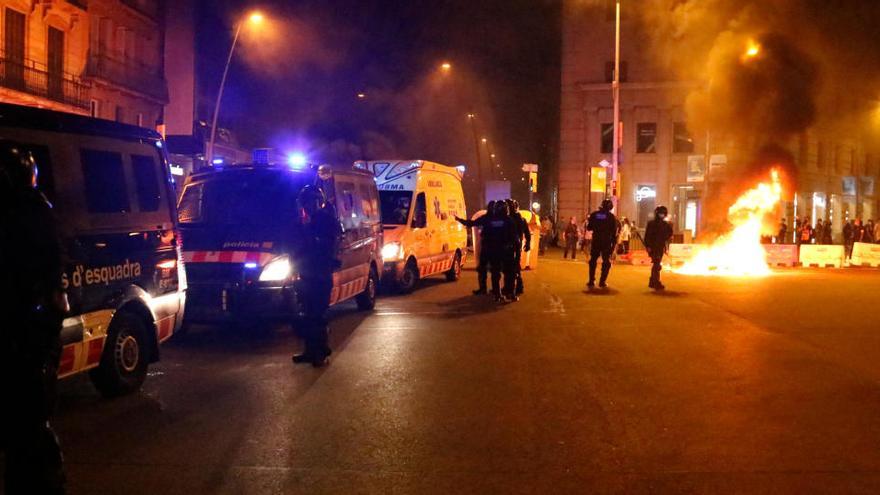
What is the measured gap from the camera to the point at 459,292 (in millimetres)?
14969

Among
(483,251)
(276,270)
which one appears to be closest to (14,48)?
(483,251)

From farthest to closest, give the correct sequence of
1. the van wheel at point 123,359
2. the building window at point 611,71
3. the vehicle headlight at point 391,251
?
the building window at point 611,71 → the vehicle headlight at point 391,251 → the van wheel at point 123,359

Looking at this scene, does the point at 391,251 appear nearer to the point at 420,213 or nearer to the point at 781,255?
the point at 420,213

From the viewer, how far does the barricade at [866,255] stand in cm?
2567

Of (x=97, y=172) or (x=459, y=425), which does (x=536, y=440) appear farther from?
(x=97, y=172)

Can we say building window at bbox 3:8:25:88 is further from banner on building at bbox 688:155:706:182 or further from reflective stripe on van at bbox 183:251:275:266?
banner on building at bbox 688:155:706:182

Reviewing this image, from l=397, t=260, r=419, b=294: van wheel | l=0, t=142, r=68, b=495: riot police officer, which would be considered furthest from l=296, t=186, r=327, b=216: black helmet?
l=397, t=260, r=419, b=294: van wheel

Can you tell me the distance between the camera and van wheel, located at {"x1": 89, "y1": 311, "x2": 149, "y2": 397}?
20.8 feet

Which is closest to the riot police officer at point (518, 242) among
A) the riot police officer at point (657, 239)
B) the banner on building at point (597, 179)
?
the riot police officer at point (657, 239)

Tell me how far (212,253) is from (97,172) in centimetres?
288

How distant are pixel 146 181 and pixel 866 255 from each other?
25438mm

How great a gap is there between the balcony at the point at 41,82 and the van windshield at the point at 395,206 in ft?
45.2

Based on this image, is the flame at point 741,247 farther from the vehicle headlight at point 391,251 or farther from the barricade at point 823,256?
the vehicle headlight at point 391,251

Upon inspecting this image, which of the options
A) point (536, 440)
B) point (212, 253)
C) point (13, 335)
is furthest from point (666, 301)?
point (13, 335)
